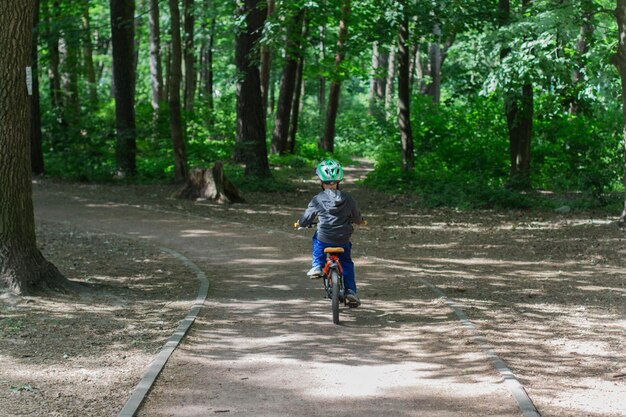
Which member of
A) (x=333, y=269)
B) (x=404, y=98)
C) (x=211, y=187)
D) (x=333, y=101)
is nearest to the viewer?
(x=333, y=269)

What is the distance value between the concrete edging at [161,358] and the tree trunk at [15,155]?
191 centimetres

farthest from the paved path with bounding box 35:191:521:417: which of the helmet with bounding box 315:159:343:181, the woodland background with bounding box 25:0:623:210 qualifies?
the woodland background with bounding box 25:0:623:210

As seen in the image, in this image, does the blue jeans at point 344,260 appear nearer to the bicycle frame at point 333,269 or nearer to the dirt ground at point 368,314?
the bicycle frame at point 333,269

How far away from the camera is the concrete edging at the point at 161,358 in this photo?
20.5 ft

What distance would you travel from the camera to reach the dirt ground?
675cm

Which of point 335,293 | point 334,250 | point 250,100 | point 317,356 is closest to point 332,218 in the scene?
point 334,250

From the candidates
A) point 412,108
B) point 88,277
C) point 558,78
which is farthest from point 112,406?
point 412,108

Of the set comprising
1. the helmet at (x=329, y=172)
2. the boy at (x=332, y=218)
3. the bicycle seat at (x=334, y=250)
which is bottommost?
the bicycle seat at (x=334, y=250)

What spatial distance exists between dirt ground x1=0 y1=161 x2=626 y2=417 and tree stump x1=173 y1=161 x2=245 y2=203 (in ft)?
8.93

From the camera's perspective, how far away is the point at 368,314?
32.4 ft

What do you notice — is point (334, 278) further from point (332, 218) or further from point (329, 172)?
point (329, 172)

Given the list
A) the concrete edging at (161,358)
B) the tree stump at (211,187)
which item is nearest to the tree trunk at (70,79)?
the tree stump at (211,187)

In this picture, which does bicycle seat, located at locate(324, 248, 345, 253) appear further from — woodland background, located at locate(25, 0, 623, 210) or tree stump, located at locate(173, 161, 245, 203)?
tree stump, located at locate(173, 161, 245, 203)

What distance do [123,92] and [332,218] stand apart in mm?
18394
